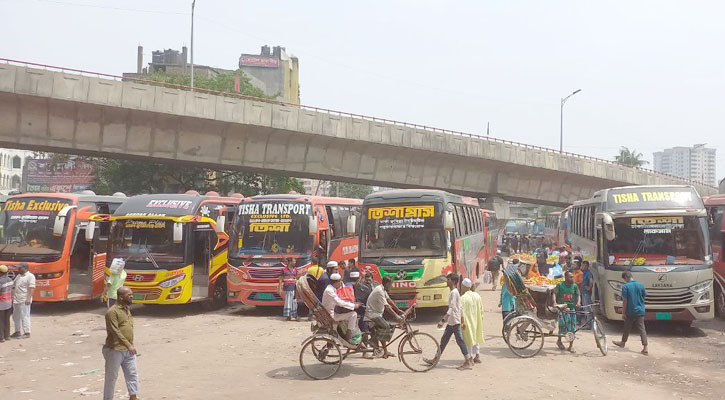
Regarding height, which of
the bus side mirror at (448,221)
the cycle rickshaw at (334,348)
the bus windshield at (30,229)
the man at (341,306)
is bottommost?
the cycle rickshaw at (334,348)

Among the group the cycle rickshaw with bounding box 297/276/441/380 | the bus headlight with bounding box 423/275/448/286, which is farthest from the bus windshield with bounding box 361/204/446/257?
the cycle rickshaw with bounding box 297/276/441/380

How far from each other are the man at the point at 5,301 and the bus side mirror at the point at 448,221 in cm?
969

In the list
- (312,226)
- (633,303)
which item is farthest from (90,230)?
(633,303)

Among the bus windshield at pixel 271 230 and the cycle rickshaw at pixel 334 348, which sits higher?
the bus windshield at pixel 271 230

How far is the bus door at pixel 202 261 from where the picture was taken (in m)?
18.3

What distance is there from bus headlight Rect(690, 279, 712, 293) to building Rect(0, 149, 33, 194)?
10047 centimetres

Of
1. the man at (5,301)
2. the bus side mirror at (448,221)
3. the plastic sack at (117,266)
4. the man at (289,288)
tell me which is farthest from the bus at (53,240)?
the bus side mirror at (448,221)

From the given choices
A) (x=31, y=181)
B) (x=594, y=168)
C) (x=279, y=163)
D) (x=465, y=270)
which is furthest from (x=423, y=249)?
(x=31, y=181)

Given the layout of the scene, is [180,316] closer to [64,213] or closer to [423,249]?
[64,213]

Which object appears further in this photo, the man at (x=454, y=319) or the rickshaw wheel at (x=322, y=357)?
the man at (x=454, y=319)

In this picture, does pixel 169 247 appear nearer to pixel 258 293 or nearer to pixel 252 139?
pixel 258 293

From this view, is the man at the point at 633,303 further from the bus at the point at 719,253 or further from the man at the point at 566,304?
the bus at the point at 719,253

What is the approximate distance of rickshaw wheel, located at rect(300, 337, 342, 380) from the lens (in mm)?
10250

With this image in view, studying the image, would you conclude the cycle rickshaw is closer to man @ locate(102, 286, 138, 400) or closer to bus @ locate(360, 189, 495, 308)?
man @ locate(102, 286, 138, 400)
